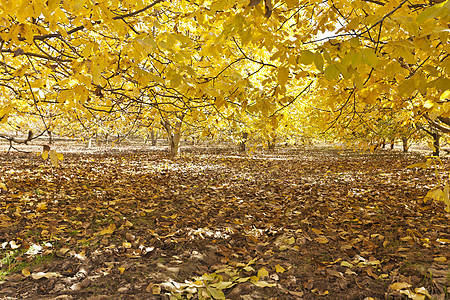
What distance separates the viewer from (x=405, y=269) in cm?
261

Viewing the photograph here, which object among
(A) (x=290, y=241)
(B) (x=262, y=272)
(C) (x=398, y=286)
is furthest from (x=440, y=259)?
(B) (x=262, y=272)

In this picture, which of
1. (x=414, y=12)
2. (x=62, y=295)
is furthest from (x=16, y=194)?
(x=414, y=12)

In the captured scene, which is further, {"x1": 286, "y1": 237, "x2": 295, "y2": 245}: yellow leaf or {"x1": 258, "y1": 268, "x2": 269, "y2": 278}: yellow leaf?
{"x1": 286, "y1": 237, "x2": 295, "y2": 245}: yellow leaf

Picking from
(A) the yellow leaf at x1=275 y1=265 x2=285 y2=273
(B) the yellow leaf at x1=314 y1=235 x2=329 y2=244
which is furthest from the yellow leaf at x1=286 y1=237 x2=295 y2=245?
(A) the yellow leaf at x1=275 y1=265 x2=285 y2=273

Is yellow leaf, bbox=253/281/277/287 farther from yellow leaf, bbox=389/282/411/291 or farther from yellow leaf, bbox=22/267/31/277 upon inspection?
yellow leaf, bbox=22/267/31/277

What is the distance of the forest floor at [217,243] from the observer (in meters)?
2.39

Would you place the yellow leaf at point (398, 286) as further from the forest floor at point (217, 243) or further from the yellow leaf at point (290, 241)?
the yellow leaf at point (290, 241)

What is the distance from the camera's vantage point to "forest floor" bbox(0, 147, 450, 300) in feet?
7.83

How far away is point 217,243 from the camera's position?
11.3 ft

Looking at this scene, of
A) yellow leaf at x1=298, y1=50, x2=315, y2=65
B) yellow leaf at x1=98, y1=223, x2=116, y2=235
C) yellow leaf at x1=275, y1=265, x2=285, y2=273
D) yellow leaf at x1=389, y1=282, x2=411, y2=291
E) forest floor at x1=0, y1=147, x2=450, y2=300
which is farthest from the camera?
yellow leaf at x1=98, y1=223, x2=116, y2=235

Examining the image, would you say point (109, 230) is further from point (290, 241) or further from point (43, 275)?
point (290, 241)

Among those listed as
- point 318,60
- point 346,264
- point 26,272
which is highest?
point 318,60

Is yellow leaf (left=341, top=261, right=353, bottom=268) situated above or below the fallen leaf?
above

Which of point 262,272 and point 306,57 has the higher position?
point 306,57
